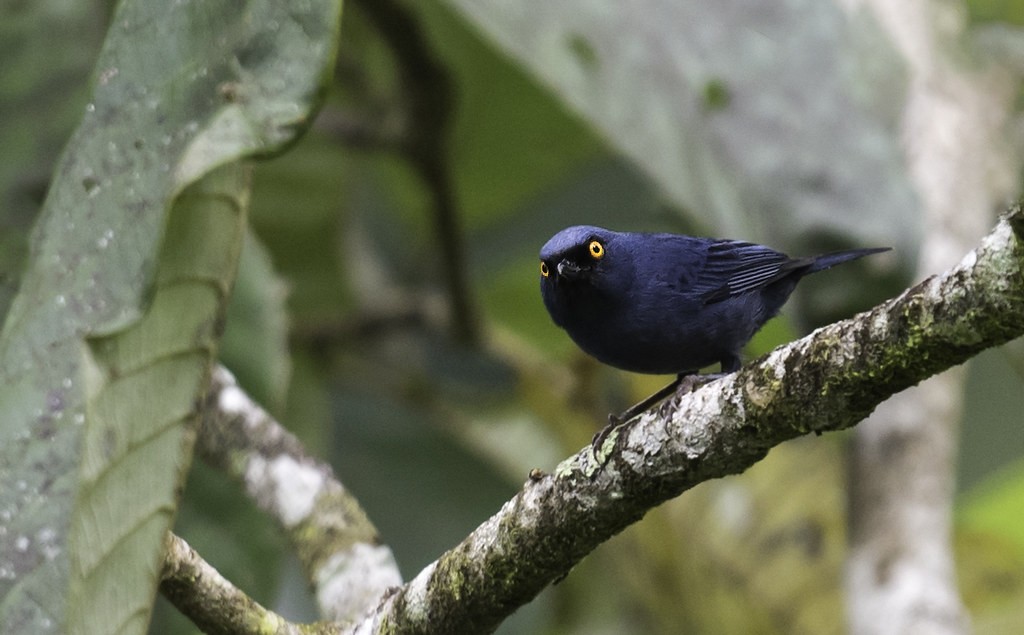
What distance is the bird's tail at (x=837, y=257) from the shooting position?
123 inches

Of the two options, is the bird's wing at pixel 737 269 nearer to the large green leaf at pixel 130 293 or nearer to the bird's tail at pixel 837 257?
the bird's tail at pixel 837 257

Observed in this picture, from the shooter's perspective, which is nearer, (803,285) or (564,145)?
(803,285)

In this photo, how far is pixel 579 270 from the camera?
3012mm

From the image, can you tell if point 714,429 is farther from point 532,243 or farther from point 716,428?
point 532,243

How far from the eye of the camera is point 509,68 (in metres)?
5.55

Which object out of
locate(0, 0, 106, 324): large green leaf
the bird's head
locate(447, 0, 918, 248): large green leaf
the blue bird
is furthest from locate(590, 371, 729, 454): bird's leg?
locate(0, 0, 106, 324): large green leaf

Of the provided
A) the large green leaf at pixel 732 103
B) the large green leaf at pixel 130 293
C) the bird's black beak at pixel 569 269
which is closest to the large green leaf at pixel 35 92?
the large green leaf at pixel 732 103

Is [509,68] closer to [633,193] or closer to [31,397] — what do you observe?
[633,193]

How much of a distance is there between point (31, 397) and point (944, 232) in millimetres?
3723

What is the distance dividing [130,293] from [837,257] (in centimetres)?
209

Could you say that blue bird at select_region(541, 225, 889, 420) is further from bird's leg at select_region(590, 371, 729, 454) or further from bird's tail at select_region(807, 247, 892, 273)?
bird's leg at select_region(590, 371, 729, 454)

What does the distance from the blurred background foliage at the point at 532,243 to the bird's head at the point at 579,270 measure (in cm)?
25

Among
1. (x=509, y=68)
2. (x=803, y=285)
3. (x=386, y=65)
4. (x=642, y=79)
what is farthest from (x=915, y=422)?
(x=386, y=65)

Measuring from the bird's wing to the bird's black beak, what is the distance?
35 cm
